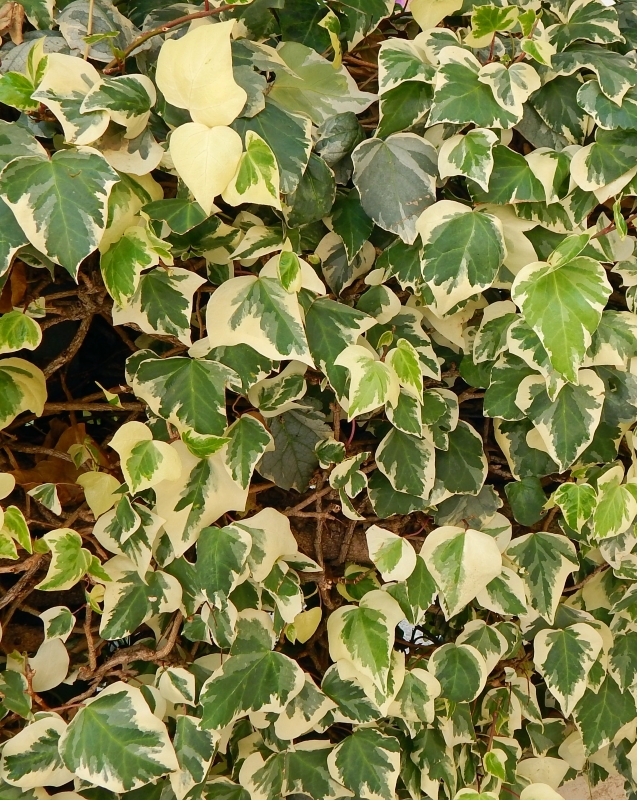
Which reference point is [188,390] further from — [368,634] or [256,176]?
[368,634]

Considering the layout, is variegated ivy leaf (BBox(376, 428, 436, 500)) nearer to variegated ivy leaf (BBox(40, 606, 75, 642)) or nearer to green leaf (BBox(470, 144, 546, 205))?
green leaf (BBox(470, 144, 546, 205))

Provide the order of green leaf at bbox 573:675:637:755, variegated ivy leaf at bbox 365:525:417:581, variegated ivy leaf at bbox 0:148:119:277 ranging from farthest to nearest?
green leaf at bbox 573:675:637:755 < variegated ivy leaf at bbox 365:525:417:581 < variegated ivy leaf at bbox 0:148:119:277

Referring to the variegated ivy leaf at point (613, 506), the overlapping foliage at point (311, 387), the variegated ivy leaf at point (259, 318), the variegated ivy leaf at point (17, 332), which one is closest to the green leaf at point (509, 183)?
the overlapping foliage at point (311, 387)

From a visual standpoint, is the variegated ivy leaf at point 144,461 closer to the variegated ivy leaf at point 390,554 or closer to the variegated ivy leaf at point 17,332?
the variegated ivy leaf at point 17,332

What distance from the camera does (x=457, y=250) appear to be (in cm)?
69

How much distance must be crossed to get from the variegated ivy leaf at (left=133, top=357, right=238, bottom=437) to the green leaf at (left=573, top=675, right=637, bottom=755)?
1.94 ft

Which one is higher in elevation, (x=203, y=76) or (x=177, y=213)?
(x=203, y=76)

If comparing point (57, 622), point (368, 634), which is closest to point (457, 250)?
point (368, 634)

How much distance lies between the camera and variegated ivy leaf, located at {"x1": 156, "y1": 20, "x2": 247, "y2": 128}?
0.60 m

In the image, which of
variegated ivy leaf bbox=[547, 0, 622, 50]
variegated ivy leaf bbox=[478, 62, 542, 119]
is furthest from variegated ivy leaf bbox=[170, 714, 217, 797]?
variegated ivy leaf bbox=[547, 0, 622, 50]

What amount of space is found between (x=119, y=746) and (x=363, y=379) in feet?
1.38

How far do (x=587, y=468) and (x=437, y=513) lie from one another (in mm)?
173

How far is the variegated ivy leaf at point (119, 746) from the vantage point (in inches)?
28.6

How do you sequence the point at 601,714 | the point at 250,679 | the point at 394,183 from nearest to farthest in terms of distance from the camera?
the point at 394,183 → the point at 250,679 → the point at 601,714
